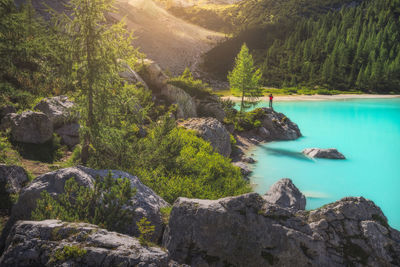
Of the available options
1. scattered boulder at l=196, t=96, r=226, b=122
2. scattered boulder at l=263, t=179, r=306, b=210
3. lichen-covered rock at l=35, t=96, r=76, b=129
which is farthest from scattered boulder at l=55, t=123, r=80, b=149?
scattered boulder at l=196, t=96, r=226, b=122

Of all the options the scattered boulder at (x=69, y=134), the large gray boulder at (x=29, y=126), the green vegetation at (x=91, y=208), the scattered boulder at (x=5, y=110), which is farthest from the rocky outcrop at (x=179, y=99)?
the green vegetation at (x=91, y=208)

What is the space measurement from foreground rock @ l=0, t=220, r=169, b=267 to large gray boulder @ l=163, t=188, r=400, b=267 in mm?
1559

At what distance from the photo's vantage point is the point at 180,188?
1121 centimetres

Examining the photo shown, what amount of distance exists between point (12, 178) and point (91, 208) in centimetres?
395

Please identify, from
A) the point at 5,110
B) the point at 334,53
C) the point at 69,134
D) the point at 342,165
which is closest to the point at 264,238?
the point at 69,134

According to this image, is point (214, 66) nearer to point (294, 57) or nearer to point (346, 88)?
point (294, 57)

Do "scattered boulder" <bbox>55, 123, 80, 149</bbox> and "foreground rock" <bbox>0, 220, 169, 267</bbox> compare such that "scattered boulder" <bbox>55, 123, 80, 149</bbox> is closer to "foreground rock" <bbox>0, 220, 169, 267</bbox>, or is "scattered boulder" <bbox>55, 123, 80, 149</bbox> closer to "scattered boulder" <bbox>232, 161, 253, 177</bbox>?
"foreground rock" <bbox>0, 220, 169, 267</bbox>

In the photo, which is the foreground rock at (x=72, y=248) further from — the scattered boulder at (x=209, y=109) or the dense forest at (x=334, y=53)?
the dense forest at (x=334, y=53)

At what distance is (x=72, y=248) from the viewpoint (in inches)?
156

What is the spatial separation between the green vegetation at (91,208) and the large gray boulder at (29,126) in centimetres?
790

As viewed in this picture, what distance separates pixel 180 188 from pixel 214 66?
442 feet

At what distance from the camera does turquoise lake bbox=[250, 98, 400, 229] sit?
760 inches

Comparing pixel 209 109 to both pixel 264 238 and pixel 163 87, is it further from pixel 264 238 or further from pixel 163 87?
pixel 264 238

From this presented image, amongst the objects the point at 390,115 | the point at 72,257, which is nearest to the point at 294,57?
the point at 390,115
